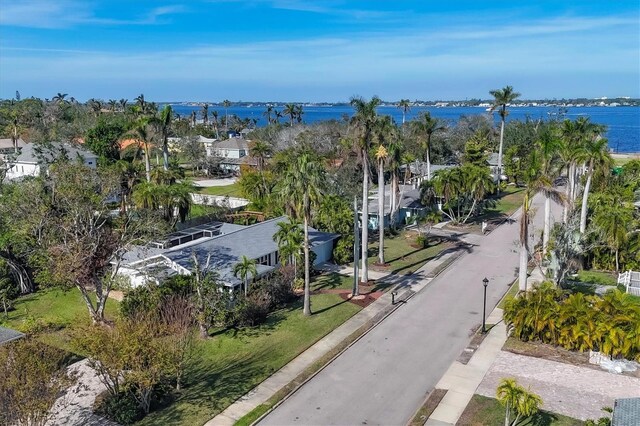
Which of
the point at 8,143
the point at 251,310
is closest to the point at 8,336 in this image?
the point at 251,310

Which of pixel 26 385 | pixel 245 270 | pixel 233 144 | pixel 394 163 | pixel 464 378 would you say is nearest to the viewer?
pixel 26 385

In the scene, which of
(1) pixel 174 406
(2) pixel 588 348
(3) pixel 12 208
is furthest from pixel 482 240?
(3) pixel 12 208

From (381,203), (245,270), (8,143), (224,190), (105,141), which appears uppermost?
(105,141)

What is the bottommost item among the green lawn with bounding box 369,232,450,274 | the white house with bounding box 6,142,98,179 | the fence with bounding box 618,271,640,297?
the green lawn with bounding box 369,232,450,274

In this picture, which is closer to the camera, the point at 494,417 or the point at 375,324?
the point at 494,417

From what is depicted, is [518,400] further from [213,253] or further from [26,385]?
[213,253]

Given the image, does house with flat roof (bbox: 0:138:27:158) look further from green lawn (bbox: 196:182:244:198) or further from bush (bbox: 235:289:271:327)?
bush (bbox: 235:289:271:327)

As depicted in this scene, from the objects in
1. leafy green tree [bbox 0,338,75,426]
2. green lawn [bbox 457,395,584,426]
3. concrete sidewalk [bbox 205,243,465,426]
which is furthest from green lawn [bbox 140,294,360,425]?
green lawn [bbox 457,395,584,426]
